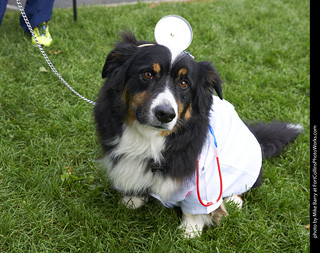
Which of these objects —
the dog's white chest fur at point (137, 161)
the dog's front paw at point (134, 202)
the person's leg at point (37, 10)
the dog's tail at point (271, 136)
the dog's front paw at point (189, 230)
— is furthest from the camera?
the person's leg at point (37, 10)

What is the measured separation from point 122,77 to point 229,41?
3919 mm

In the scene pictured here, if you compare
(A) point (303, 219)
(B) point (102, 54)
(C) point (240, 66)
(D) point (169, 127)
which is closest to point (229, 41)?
(C) point (240, 66)

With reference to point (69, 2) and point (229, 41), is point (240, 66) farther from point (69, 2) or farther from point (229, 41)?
point (69, 2)

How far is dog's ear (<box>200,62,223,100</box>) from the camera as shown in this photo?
2.51 metres

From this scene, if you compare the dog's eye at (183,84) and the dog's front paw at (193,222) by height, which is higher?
the dog's eye at (183,84)

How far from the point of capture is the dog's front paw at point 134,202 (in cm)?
286

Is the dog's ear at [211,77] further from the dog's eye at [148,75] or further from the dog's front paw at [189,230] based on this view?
the dog's front paw at [189,230]

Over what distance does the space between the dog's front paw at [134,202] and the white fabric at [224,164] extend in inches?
10.0

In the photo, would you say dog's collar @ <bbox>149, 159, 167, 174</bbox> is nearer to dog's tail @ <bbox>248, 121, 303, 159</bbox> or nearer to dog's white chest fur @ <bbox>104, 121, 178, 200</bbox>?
dog's white chest fur @ <bbox>104, 121, 178, 200</bbox>

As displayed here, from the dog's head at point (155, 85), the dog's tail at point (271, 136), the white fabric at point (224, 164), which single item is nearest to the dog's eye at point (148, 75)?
the dog's head at point (155, 85)

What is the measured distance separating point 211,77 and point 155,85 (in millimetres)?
488

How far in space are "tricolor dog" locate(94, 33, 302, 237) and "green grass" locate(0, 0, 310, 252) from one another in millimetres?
287

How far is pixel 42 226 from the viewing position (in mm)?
2535

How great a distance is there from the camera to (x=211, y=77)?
254cm
